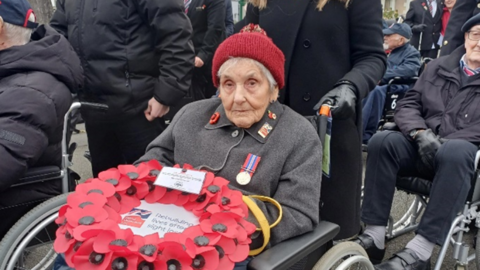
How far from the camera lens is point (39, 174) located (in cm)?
211

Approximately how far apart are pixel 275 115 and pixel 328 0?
23.1 inches

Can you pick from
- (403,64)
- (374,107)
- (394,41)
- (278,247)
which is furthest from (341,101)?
(394,41)

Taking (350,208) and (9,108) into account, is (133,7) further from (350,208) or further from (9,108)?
(350,208)

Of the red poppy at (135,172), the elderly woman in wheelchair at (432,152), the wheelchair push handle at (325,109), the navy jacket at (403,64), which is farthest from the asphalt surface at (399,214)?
the red poppy at (135,172)

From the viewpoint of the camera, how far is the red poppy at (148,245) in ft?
4.35

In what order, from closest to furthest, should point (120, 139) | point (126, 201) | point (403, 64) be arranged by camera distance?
point (126, 201), point (120, 139), point (403, 64)

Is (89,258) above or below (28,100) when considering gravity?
below

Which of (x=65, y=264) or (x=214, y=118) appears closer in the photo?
(x=65, y=264)

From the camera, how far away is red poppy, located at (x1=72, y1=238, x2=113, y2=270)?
1.33 meters

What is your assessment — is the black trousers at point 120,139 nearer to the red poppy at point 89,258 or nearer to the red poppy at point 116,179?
the red poppy at point 116,179

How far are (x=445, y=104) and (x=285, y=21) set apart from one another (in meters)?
1.30

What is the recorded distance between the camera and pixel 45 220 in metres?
1.98

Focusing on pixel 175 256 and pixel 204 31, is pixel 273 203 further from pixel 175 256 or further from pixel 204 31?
pixel 204 31

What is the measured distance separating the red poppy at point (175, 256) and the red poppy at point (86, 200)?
333 millimetres
